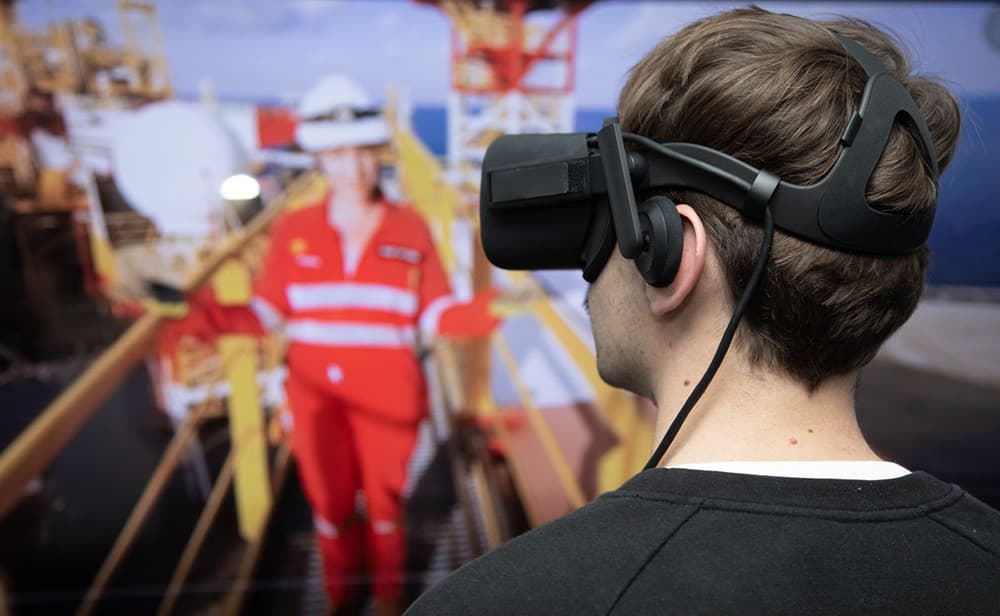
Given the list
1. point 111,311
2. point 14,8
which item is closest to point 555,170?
point 111,311

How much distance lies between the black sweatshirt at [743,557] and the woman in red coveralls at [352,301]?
114cm

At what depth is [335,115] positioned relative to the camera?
4.97 ft

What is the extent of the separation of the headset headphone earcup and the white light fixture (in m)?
1.27

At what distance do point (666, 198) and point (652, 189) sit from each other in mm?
28

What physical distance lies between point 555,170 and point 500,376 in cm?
118

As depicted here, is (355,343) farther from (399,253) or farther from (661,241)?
(661,241)

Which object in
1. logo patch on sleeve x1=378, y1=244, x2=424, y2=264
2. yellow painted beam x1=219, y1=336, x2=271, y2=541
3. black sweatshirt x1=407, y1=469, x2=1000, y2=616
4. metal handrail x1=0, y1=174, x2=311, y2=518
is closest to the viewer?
black sweatshirt x1=407, y1=469, x2=1000, y2=616

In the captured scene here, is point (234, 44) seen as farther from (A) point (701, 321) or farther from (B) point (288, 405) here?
(A) point (701, 321)

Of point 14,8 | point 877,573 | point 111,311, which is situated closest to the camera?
point 877,573

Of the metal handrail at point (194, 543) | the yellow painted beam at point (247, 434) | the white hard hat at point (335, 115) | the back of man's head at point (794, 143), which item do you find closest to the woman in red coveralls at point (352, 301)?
the white hard hat at point (335, 115)

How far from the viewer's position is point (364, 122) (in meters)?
1.53

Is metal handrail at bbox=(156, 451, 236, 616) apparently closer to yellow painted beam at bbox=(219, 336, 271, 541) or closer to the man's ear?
yellow painted beam at bbox=(219, 336, 271, 541)

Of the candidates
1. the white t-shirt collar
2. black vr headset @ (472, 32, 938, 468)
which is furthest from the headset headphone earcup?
the white t-shirt collar

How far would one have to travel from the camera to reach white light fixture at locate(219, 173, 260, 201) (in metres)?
1.51
